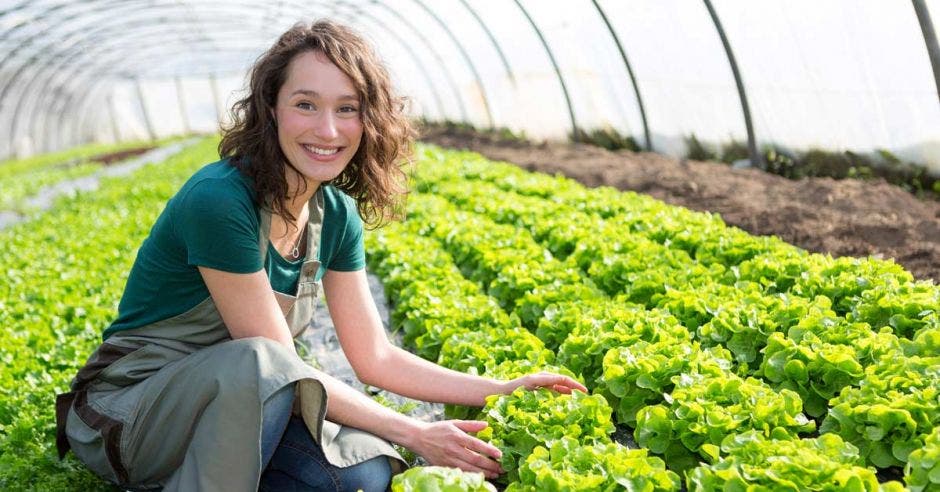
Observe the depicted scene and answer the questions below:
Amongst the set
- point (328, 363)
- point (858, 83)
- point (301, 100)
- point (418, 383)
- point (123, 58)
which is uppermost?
point (123, 58)

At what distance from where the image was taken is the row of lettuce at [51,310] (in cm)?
350

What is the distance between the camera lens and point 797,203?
7633 mm

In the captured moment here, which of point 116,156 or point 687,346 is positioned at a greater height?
point 116,156

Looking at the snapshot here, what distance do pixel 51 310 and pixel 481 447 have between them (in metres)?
3.99

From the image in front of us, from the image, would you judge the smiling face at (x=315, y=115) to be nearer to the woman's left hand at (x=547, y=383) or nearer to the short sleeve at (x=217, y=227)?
the short sleeve at (x=217, y=227)

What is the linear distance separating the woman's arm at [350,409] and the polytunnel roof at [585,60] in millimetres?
884

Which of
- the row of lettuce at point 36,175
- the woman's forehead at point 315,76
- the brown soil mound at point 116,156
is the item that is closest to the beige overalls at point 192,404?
the woman's forehead at point 315,76

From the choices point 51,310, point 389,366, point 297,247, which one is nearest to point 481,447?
point 389,366

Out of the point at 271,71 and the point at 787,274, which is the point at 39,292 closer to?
the point at 271,71

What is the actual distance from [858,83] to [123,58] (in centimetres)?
2695

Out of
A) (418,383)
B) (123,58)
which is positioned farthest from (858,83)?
(123,58)

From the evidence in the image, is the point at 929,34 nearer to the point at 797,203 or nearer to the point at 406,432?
the point at 797,203

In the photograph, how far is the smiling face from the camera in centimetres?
293

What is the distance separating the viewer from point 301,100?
116 inches
